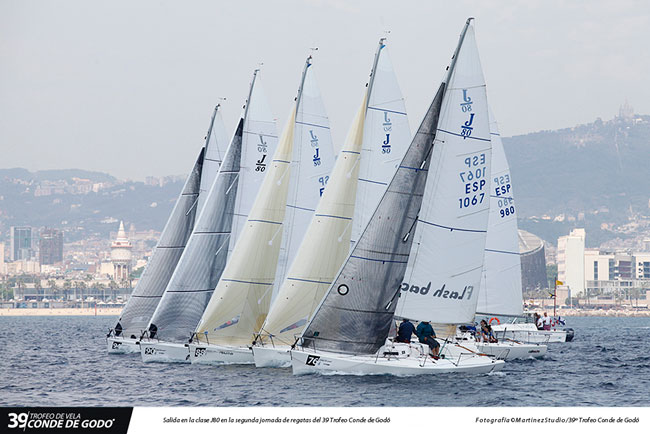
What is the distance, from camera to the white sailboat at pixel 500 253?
36.1 m

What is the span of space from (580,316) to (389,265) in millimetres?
137159

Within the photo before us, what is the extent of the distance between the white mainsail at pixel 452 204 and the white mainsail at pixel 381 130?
141 inches

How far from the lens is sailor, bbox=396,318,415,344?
24406 millimetres

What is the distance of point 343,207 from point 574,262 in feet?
470

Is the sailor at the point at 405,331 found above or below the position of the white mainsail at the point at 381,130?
below

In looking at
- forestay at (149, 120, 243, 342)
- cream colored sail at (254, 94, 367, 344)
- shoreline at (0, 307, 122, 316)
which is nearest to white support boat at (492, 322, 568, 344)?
forestay at (149, 120, 243, 342)

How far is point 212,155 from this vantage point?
35344 mm

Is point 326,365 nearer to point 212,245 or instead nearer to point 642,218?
point 212,245

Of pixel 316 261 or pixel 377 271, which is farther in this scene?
pixel 316 261

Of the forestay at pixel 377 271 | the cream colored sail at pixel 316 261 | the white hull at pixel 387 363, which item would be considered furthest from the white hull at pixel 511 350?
the forestay at pixel 377 271

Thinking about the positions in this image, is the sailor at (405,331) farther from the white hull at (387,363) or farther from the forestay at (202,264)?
the forestay at (202,264)

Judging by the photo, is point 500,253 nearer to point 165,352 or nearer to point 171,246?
point 171,246

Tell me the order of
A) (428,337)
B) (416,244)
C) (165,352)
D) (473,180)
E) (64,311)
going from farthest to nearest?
(64,311) < (165,352) < (473,180) < (416,244) < (428,337)

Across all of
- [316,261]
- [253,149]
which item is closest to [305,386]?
[316,261]
